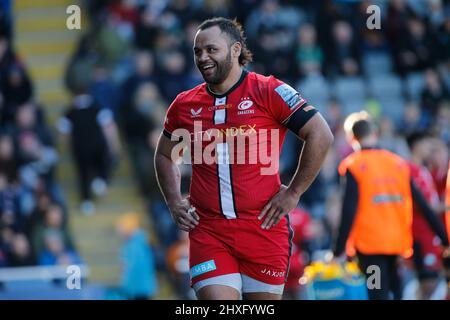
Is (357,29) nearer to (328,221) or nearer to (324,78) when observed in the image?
(324,78)

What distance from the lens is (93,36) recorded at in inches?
764

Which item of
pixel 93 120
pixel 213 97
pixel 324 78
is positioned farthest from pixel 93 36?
pixel 213 97

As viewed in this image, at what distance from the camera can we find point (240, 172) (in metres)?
8.21

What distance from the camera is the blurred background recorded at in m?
16.5

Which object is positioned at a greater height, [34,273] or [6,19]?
[6,19]

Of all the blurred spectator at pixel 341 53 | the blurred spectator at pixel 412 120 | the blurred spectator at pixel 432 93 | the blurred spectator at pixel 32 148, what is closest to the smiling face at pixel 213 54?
the blurred spectator at pixel 32 148

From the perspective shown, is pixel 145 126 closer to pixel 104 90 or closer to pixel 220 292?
pixel 104 90

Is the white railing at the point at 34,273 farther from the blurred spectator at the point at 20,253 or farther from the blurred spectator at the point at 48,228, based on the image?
the blurred spectator at the point at 48,228

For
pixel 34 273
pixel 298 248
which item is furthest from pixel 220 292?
pixel 34 273

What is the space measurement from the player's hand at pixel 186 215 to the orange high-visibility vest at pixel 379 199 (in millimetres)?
2975

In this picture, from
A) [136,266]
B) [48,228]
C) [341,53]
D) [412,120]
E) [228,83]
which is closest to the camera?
[228,83]

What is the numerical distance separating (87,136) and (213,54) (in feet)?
32.2

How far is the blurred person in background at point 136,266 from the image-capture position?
53.2 feet

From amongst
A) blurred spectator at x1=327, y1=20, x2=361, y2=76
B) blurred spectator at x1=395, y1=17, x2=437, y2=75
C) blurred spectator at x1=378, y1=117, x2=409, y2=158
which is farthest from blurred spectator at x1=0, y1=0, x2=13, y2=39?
blurred spectator at x1=395, y1=17, x2=437, y2=75
